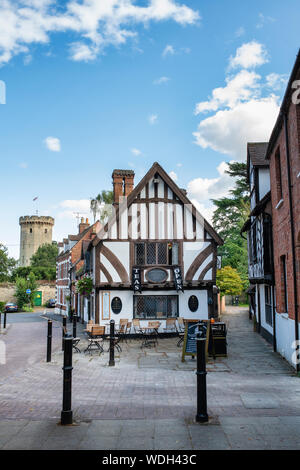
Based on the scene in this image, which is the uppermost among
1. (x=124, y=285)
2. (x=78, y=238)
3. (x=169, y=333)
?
(x=78, y=238)

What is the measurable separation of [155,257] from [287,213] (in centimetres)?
900

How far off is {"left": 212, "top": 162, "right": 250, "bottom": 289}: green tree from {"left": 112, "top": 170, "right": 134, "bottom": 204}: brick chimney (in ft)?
58.6

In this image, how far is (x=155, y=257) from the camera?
18.5m

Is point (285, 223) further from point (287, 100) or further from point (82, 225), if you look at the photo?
point (82, 225)

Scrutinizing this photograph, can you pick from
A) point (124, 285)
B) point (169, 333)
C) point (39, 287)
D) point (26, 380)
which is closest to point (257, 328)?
point (169, 333)

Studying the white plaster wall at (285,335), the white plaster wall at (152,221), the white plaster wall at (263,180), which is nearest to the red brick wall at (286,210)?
the white plaster wall at (285,335)

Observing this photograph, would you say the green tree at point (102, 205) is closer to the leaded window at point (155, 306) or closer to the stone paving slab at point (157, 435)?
the leaded window at point (155, 306)

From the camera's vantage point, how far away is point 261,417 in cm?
624

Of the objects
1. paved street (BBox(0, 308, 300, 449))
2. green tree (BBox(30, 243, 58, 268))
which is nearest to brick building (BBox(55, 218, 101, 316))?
paved street (BBox(0, 308, 300, 449))

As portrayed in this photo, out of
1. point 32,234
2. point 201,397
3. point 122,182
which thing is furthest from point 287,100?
point 32,234

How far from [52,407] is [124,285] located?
1083 centimetres

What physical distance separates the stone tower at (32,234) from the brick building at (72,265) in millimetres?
47388
